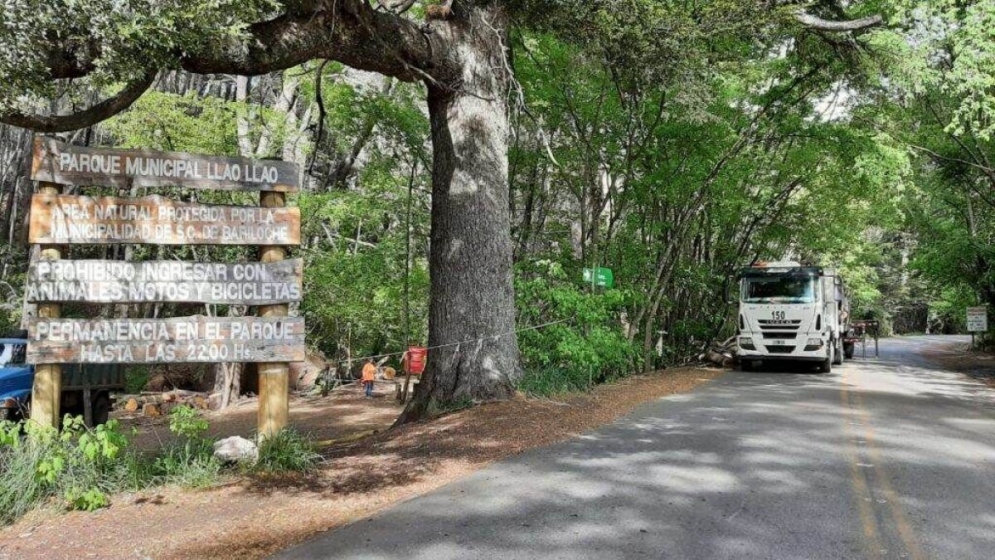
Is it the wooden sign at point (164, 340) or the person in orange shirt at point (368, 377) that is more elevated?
the wooden sign at point (164, 340)

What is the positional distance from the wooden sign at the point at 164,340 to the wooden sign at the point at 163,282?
8.9 inches

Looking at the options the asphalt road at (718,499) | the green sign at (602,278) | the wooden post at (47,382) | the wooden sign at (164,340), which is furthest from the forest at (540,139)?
the asphalt road at (718,499)

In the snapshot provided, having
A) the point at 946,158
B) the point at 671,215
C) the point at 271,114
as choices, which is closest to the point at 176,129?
the point at 271,114

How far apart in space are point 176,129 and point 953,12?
631 inches

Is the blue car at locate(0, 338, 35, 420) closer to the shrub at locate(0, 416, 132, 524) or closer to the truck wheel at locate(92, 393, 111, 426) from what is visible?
the truck wheel at locate(92, 393, 111, 426)

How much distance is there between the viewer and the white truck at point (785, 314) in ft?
61.9

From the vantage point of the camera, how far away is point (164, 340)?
6.99 meters

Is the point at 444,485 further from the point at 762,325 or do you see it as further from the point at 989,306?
the point at 989,306

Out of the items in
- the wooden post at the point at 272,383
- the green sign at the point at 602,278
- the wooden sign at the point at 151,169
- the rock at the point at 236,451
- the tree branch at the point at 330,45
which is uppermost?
the tree branch at the point at 330,45

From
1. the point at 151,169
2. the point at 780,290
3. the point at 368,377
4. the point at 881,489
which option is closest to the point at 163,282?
the point at 151,169

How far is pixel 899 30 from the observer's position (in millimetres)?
13547

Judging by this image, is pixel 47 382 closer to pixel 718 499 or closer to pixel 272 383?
pixel 272 383

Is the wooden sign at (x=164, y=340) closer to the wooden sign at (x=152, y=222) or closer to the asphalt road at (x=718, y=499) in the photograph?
the wooden sign at (x=152, y=222)

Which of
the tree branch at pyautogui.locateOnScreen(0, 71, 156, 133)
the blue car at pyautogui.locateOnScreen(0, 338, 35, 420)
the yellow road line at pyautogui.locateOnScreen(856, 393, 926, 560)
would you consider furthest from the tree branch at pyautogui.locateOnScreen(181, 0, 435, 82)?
the blue car at pyautogui.locateOnScreen(0, 338, 35, 420)
